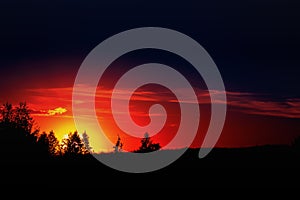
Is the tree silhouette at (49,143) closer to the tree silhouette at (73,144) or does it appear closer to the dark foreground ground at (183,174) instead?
the tree silhouette at (73,144)

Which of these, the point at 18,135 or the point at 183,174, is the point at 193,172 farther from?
the point at 18,135

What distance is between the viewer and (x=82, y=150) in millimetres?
94375

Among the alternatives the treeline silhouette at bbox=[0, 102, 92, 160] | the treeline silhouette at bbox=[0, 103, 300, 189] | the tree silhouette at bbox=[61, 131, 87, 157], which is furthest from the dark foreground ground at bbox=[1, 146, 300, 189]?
the tree silhouette at bbox=[61, 131, 87, 157]

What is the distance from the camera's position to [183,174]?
143 feet

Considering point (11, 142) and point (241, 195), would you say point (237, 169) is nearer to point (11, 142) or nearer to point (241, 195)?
point (241, 195)

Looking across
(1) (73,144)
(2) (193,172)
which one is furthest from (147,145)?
(2) (193,172)

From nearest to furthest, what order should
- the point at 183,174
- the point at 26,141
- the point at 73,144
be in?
the point at 183,174, the point at 26,141, the point at 73,144

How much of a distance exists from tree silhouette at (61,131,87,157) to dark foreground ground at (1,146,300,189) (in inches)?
1701

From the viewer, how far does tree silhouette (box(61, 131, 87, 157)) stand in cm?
9219

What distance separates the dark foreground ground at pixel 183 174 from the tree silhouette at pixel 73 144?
43206 mm

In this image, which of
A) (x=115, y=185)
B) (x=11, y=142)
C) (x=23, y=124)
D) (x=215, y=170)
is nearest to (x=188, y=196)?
(x=115, y=185)

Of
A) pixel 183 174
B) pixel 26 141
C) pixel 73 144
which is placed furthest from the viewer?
pixel 73 144

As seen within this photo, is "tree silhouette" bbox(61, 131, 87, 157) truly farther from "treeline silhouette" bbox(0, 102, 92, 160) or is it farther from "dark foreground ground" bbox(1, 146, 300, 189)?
"dark foreground ground" bbox(1, 146, 300, 189)

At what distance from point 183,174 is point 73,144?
5280 cm
